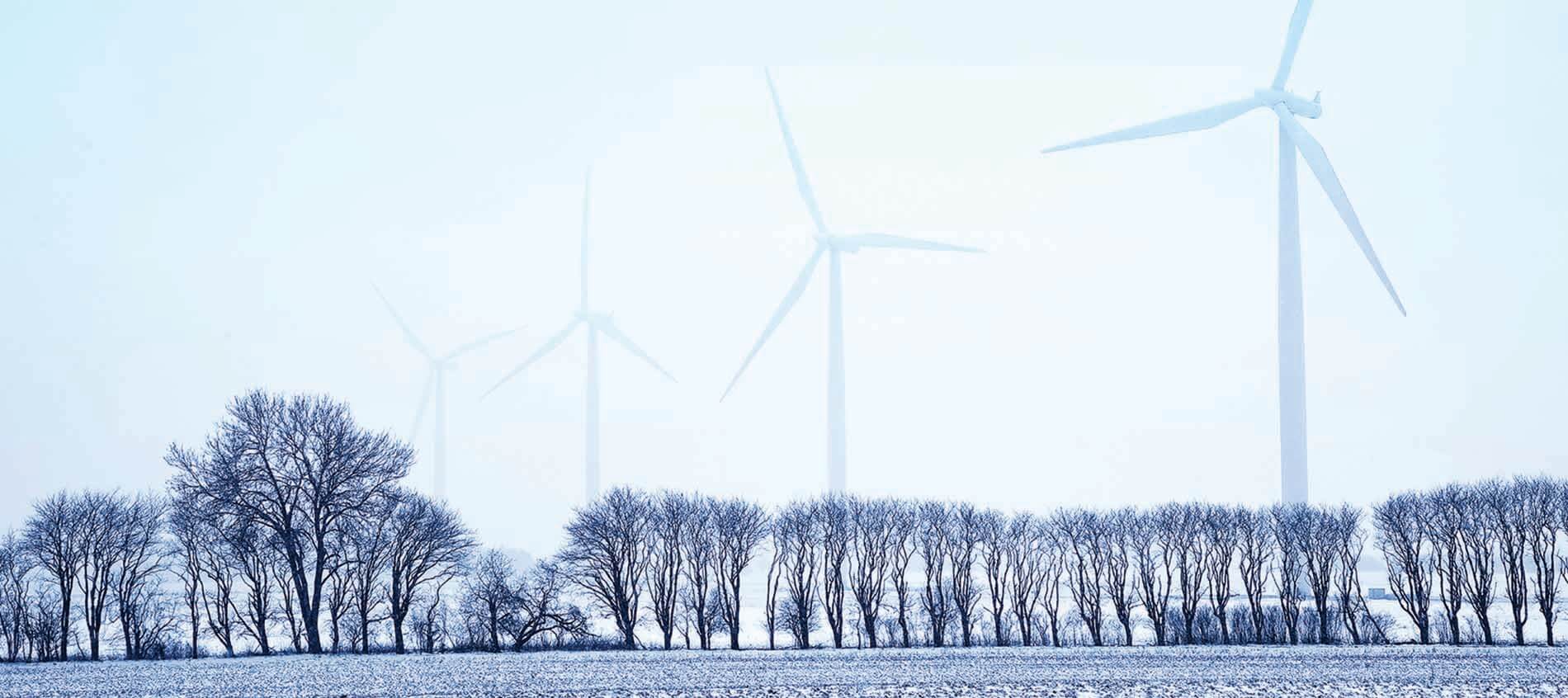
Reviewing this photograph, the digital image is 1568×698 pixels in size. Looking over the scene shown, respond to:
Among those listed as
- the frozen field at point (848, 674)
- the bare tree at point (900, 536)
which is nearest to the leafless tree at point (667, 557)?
the frozen field at point (848, 674)

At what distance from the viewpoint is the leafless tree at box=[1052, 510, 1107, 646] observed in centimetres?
6700

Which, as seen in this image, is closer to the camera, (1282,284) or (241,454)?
(241,454)

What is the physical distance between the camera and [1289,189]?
8125cm

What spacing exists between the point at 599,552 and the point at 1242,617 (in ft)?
86.1

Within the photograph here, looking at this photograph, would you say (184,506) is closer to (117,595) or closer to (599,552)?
(117,595)

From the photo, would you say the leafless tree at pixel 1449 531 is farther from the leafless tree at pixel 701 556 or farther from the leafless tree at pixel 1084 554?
the leafless tree at pixel 701 556

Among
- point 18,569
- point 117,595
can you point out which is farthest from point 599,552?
point 18,569

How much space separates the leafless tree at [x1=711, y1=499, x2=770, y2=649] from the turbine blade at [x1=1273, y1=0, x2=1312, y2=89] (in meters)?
36.0

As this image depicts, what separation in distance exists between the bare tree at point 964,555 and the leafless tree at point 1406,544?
670 inches

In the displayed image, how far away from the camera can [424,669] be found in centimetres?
4806

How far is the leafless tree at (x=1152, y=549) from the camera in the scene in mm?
66375

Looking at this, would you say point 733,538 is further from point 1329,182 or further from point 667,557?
point 1329,182

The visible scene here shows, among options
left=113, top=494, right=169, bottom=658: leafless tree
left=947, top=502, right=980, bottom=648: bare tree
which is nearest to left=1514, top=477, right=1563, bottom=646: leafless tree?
left=947, top=502, right=980, bottom=648: bare tree

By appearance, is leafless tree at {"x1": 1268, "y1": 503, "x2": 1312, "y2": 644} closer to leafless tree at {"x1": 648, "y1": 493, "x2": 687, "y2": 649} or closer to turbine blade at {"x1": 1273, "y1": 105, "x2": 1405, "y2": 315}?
turbine blade at {"x1": 1273, "y1": 105, "x2": 1405, "y2": 315}
